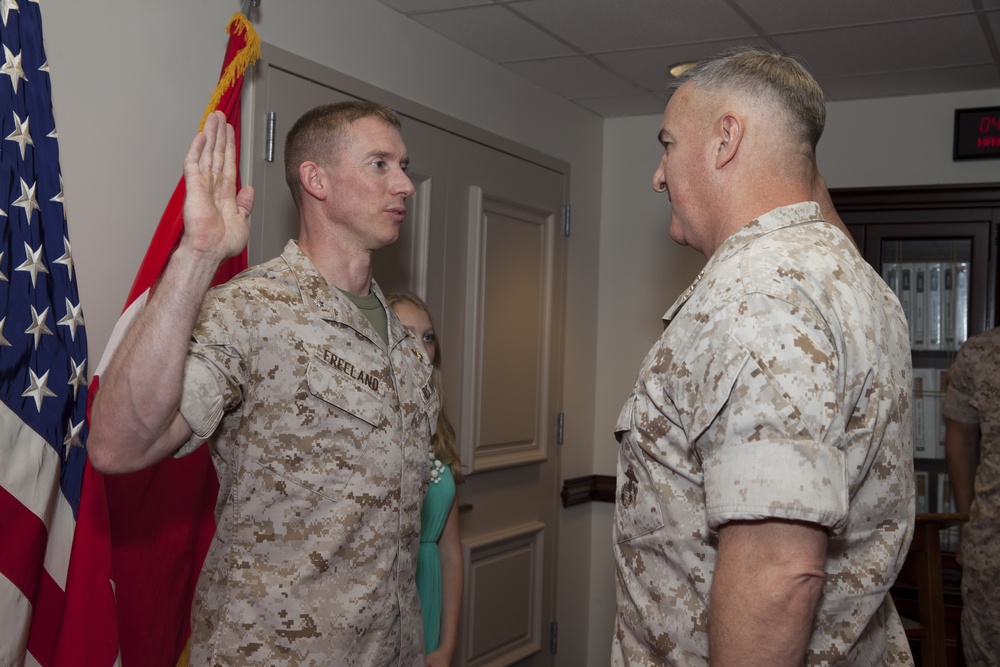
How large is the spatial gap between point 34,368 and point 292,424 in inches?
20.6

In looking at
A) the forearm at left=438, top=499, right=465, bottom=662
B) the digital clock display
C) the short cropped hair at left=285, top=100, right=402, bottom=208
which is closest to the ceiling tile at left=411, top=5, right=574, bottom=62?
the short cropped hair at left=285, top=100, right=402, bottom=208

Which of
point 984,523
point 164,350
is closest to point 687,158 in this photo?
point 164,350

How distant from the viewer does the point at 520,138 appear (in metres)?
3.69

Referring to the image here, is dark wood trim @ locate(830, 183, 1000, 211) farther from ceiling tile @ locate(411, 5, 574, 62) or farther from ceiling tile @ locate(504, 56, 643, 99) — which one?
ceiling tile @ locate(411, 5, 574, 62)

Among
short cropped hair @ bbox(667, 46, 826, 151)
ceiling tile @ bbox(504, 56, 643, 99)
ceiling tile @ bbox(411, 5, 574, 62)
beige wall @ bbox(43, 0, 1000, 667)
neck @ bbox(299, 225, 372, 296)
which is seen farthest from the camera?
ceiling tile @ bbox(504, 56, 643, 99)

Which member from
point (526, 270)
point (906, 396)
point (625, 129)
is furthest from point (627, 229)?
point (906, 396)

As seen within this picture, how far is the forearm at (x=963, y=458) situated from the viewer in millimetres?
3412

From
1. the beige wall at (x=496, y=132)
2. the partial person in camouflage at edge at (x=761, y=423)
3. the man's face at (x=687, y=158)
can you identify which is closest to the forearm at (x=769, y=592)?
the partial person in camouflage at edge at (x=761, y=423)

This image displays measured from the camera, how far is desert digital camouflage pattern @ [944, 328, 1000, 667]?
308cm

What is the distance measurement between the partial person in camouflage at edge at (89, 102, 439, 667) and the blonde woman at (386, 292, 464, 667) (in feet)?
1.16

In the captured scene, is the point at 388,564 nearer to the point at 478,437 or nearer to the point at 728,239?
the point at 728,239

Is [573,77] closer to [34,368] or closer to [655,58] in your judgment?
[655,58]

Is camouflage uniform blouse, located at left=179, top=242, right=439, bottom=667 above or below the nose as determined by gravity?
below

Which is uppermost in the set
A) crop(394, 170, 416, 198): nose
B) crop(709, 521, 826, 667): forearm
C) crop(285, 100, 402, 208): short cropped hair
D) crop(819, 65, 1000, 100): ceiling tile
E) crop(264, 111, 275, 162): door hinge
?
crop(819, 65, 1000, 100): ceiling tile
